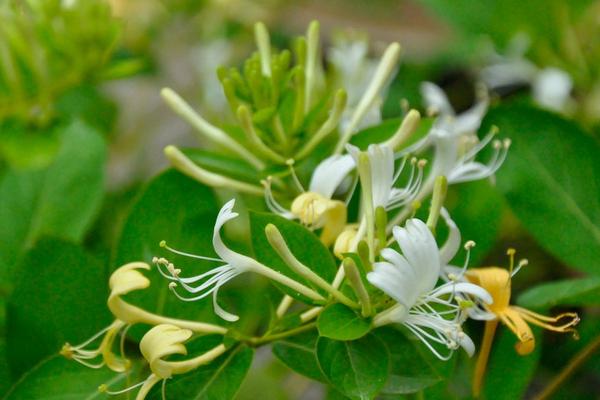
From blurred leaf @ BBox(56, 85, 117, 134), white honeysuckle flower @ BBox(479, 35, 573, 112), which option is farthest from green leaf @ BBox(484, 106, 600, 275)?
blurred leaf @ BBox(56, 85, 117, 134)

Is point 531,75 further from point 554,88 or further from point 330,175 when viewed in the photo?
point 330,175

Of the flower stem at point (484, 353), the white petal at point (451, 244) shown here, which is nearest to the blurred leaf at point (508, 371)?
the flower stem at point (484, 353)

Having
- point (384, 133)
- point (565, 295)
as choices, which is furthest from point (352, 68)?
point (565, 295)

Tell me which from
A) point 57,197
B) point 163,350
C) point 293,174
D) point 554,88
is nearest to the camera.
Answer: point 163,350

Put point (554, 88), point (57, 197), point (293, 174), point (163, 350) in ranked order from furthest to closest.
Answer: point (554, 88), point (57, 197), point (293, 174), point (163, 350)

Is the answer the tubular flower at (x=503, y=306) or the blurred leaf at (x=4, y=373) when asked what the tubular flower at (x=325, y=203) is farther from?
the blurred leaf at (x=4, y=373)

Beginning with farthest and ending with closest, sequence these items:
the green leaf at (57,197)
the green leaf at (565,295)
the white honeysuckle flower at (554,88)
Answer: the white honeysuckle flower at (554,88)
the green leaf at (57,197)
the green leaf at (565,295)

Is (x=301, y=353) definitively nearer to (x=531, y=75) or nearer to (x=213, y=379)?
(x=213, y=379)

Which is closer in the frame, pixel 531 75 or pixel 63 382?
pixel 63 382

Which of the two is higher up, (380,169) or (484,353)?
(380,169)
